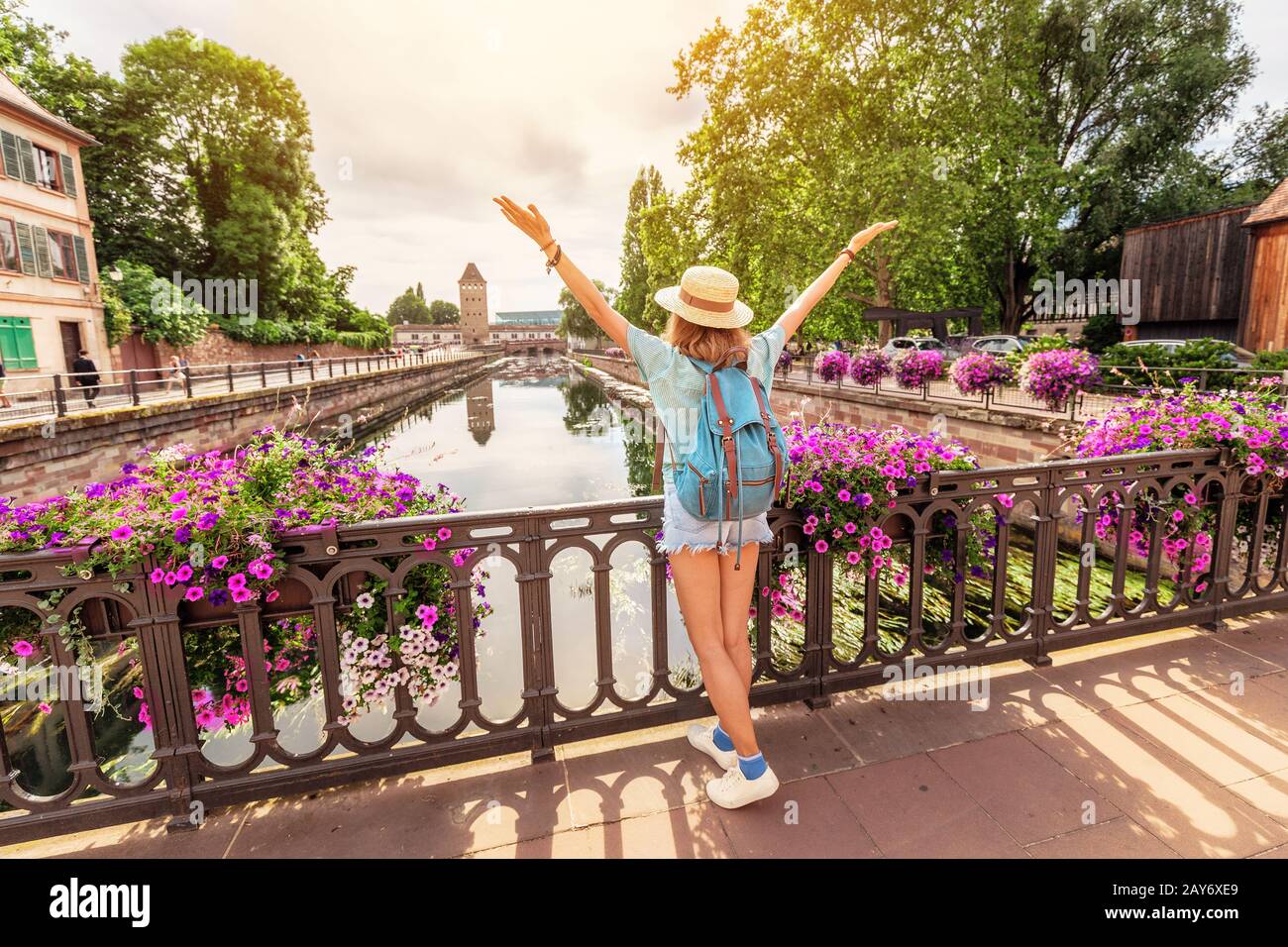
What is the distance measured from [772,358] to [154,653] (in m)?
2.76

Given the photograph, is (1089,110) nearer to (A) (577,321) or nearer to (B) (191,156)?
(B) (191,156)

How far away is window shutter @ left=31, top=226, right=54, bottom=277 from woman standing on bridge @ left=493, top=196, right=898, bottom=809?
100 ft

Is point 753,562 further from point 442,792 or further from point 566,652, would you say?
point 566,652

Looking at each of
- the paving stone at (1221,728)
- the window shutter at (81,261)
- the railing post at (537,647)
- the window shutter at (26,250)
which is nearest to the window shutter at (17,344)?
the window shutter at (26,250)

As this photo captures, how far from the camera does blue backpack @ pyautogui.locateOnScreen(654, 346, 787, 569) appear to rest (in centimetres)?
229

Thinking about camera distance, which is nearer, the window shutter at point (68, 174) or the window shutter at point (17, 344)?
the window shutter at point (17, 344)

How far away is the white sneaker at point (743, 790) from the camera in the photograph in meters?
2.45

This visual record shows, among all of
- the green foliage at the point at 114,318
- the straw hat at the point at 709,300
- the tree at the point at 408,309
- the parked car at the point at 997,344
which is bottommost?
the straw hat at the point at 709,300

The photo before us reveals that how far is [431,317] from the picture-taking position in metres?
143

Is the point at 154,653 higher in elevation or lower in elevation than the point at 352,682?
higher

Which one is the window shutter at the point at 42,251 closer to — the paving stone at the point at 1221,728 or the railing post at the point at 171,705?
the railing post at the point at 171,705

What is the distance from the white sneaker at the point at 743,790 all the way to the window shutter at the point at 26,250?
3091 centimetres
